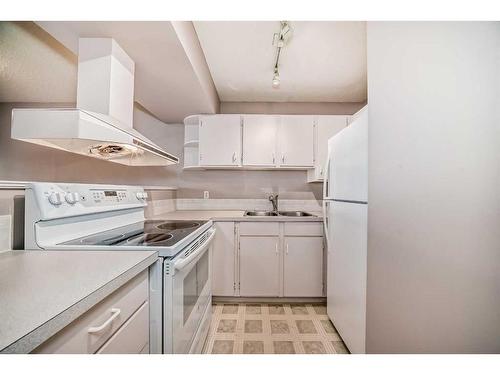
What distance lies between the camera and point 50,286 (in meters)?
0.59

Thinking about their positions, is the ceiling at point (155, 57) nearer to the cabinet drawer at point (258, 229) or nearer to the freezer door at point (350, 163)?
the freezer door at point (350, 163)

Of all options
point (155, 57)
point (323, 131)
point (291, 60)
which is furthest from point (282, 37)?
point (323, 131)

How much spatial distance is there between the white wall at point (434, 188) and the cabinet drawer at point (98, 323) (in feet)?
3.97

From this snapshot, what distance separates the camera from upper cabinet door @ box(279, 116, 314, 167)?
2.63 meters

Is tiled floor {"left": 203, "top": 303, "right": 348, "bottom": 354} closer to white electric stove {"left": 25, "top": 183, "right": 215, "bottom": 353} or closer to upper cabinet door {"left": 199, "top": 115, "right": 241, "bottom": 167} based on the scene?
white electric stove {"left": 25, "top": 183, "right": 215, "bottom": 353}

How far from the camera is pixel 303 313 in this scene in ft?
7.00

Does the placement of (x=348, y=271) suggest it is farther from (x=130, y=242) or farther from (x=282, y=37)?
(x=282, y=37)

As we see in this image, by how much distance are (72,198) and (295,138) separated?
2.17 meters

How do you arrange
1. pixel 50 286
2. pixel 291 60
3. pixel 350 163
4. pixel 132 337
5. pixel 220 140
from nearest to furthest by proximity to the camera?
pixel 50 286, pixel 132 337, pixel 350 163, pixel 291 60, pixel 220 140

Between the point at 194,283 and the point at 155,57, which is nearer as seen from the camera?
the point at 194,283

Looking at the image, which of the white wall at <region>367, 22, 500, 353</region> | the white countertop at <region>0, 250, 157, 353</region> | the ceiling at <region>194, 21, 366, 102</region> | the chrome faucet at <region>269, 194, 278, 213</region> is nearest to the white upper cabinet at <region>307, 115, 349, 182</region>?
the ceiling at <region>194, 21, 366, 102</region>

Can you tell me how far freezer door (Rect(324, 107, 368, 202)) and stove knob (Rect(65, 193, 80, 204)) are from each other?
1565mm

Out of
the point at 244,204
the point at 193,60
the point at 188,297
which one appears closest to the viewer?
the point at 188,297
